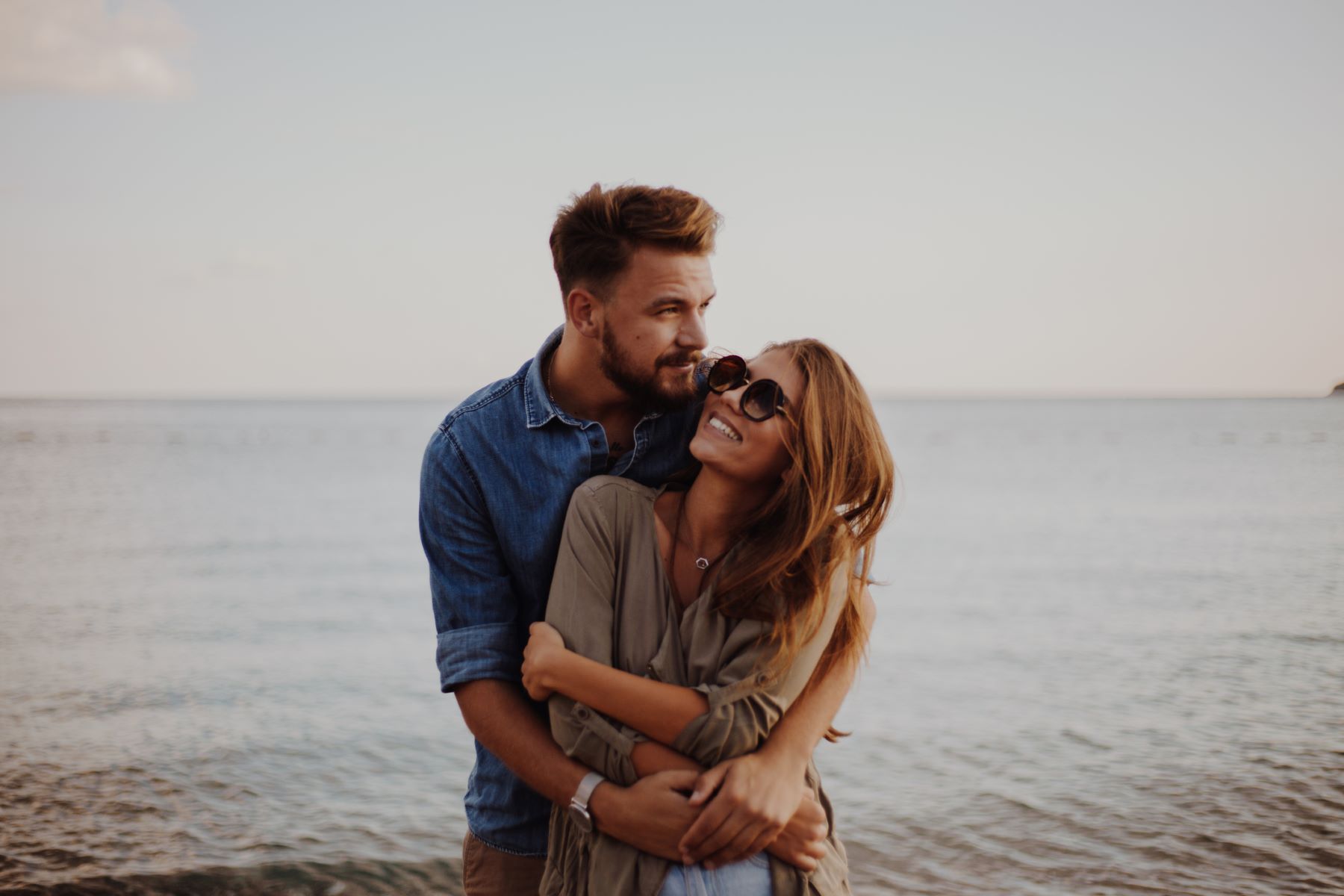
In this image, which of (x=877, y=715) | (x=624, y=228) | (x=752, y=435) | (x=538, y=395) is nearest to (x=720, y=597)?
(x=752, y=435)

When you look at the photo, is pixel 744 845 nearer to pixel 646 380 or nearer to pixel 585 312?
pixel 646 380

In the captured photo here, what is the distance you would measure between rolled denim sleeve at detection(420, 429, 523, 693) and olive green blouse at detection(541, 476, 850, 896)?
266mm

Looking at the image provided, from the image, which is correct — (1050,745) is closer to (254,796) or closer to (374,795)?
(374,795)

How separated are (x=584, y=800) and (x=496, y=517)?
74cm

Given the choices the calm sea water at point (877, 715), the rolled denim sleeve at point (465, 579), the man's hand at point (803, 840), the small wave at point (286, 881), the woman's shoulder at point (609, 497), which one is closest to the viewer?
the man's hand at point (803, 840)

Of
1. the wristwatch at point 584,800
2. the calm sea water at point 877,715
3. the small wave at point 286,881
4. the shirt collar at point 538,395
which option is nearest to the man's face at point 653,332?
the shirt collar at point 538,395

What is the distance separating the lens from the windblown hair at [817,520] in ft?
7.66

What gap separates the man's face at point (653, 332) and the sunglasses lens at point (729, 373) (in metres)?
0.22

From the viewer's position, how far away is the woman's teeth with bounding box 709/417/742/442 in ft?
8.25

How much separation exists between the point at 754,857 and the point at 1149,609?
11.9 meters

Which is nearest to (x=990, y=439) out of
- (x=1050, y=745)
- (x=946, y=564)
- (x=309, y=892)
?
(x=946, y=564)

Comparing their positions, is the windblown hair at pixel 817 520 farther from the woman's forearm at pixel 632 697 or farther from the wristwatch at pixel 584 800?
the wristwatch at pixel 584 800

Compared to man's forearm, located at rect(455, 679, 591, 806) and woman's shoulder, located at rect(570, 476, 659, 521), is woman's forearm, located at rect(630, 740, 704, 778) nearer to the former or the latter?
man's forearm, located at rect(455, 679, 591, 806)

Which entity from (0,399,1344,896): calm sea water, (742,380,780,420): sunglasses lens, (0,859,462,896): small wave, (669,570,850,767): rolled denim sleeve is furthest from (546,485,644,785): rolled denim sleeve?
(0,859,462,896): small wave
